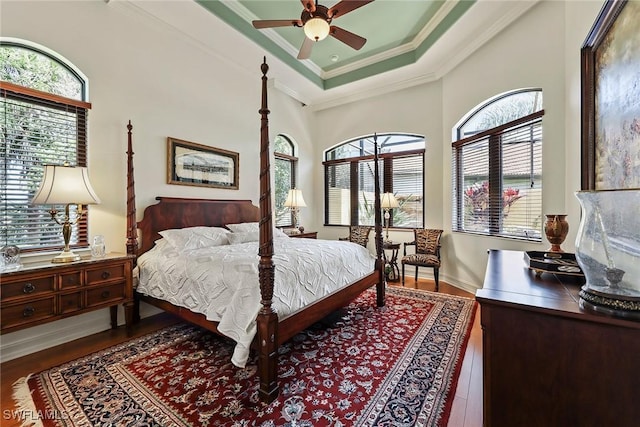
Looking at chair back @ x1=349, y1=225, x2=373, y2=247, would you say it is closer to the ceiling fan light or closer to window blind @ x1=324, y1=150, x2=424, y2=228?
window blind @ x1=324, y1=150, x2=424, y2=228

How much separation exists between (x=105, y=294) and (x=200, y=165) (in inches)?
76.6

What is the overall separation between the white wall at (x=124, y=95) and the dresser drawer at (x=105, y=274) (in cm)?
53

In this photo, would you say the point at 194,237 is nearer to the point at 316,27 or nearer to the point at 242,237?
the point at 242,237

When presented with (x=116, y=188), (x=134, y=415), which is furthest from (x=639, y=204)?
(x=116, y=188)

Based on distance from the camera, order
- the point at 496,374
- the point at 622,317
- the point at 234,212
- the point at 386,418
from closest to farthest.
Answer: the point at 622,317, the point at 496,374, the point at 386,418, the point at 234,212

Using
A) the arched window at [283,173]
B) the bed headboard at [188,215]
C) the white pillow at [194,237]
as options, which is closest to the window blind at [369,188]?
the arched window at [283,173]

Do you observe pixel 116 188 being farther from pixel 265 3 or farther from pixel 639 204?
pixel 639 204

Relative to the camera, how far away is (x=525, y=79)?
3.14 m

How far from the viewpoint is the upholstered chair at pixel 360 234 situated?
17.2 ft

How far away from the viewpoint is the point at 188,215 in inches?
140

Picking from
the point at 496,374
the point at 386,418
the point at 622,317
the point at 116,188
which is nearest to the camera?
the point at 622,317

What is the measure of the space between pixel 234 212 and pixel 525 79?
160 inches

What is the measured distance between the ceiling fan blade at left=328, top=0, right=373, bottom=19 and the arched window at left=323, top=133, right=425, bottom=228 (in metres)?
2.96

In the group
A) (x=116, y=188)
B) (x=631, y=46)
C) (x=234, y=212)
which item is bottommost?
(x=234, y=212)
